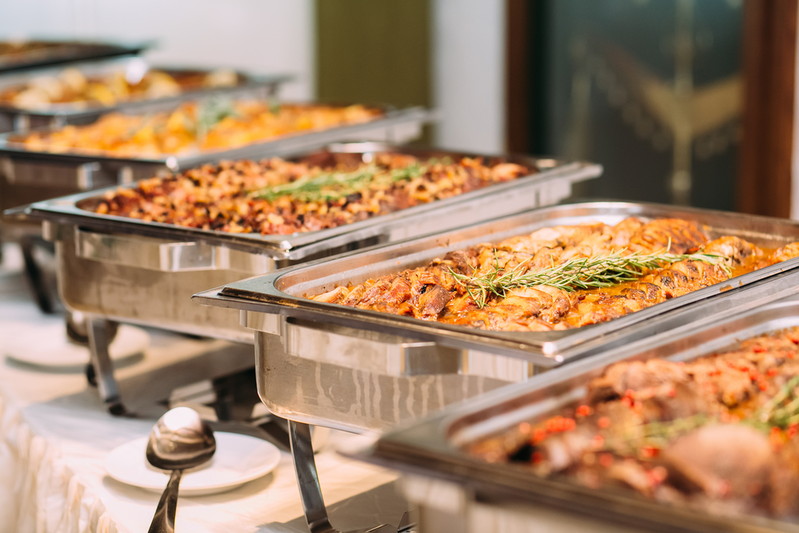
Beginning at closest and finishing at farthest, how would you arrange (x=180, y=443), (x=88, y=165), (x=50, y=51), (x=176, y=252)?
Result: (x=180, y=443), (x=176, y=252), (x=88, y=165), (x=50, y=51)

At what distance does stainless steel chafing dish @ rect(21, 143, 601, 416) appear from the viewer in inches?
64.8

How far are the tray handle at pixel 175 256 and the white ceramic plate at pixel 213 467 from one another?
290 millimetres

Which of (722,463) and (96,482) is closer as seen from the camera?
(722,463)

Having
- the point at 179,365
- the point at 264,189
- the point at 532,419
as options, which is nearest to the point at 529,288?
the point at 532,419

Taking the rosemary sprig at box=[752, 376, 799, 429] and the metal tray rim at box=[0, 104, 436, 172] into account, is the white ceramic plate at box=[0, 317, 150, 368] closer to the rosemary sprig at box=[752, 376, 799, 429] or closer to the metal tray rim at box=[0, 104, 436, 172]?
the metal tray rim at box=[0, 104, 436, 172]

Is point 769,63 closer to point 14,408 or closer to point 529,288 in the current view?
point 529,288

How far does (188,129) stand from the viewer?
294 centimetres

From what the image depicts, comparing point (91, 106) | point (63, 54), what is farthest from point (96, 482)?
point (63, 54)

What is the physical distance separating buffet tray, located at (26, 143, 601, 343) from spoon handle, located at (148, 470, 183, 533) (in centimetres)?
32

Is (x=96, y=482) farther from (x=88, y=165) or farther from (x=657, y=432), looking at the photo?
(x=88, y=165)

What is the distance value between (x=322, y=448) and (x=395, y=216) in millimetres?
450

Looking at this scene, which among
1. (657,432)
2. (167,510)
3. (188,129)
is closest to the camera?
(657,432)

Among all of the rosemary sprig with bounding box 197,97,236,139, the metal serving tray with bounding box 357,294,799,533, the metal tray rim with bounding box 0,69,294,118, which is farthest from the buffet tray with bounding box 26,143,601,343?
the metal tray rim with bounding box 0,69,294,118

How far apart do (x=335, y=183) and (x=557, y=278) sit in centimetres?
89
